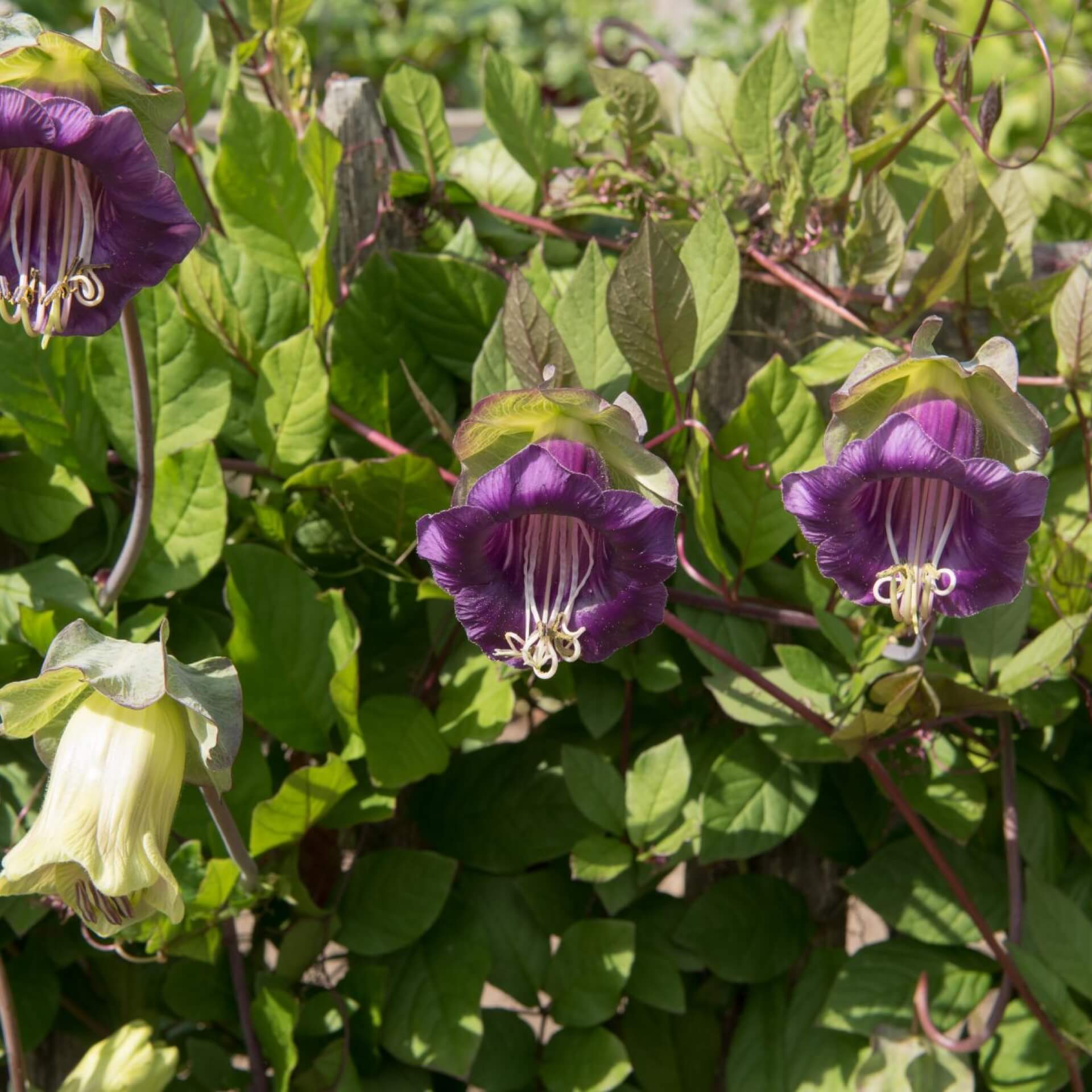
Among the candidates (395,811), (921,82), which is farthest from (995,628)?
(921,82)

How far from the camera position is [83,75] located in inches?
24.8

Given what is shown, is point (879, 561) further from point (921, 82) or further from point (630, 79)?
point (921, 82)

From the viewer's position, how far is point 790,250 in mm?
1011

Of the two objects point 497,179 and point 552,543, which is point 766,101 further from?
point 552,543

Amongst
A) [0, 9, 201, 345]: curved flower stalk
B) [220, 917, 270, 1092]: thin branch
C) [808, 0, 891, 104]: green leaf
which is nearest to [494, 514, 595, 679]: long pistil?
[0, 9, 201, 345]: curved flower stalk

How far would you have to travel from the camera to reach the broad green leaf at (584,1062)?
974 mm

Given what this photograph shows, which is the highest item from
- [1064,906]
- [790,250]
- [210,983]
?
[790,250]

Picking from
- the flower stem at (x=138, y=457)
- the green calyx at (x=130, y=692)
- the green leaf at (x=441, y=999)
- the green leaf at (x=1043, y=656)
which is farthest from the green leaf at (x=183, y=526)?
the green leaf at (x=1043, y=656)

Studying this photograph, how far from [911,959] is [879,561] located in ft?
1.57

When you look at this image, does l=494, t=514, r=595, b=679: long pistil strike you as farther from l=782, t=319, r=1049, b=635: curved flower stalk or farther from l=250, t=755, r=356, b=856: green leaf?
l=250, t=755, r=356, b=856: green leaf

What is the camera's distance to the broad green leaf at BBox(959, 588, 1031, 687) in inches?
36.1

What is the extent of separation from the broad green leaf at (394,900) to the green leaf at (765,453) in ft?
1.07

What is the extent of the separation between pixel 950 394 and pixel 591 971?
0.55m

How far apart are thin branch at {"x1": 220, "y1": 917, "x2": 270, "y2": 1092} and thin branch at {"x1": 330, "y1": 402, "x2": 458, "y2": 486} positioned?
359 mm
